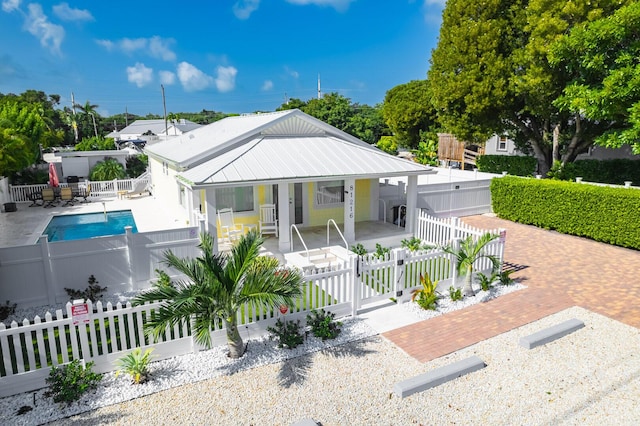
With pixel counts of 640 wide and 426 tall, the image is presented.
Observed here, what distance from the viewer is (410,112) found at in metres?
43.8

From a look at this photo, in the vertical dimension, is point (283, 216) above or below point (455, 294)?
above

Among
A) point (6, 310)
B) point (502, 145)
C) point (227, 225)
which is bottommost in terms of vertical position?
point (6, 310)

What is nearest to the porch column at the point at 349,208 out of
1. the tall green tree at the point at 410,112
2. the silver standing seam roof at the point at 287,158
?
the silver standing seam roof at the point at 287,158

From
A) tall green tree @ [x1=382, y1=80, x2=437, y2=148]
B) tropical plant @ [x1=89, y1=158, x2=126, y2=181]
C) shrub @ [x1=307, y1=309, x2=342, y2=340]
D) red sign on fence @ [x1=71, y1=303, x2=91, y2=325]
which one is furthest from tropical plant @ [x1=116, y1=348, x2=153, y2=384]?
tall green tree @ [x1=382, y1=80, x2=437, y2=148]

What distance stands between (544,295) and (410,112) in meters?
36.4

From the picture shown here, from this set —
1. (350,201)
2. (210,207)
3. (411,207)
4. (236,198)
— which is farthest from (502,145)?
(210,207)

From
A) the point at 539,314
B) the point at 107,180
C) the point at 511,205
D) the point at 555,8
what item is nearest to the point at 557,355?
the point at 539,314

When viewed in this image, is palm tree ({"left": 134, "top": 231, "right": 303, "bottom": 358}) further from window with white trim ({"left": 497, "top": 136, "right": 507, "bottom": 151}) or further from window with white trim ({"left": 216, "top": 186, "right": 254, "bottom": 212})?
window with white trim ({"left": 497, "top": 136, "right": 507, "bottom": 151})

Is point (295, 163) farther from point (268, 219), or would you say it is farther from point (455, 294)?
point (455, 294)

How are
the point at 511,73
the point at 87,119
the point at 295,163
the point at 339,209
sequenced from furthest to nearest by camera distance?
the point at 87,119 → the point at 511,73 → the point at 339,209 → the point at 295,163

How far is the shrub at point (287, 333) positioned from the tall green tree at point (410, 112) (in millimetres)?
38327

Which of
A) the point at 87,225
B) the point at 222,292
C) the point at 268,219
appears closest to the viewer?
the point at 222,292

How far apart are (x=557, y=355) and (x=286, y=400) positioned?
489cm

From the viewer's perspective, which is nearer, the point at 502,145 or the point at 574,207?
the point at 574,207
